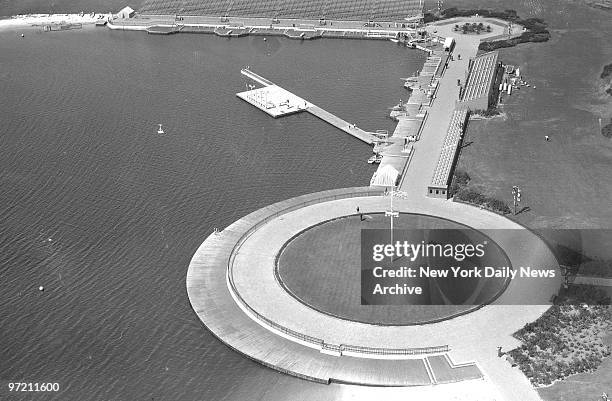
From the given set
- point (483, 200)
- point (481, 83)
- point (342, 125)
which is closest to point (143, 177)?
point (342, 125)

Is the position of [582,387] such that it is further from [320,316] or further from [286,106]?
[286,106]

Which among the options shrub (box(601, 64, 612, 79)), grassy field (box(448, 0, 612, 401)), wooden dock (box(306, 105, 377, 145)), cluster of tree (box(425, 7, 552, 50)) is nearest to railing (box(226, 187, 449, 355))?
grassy field (box(448, 0, 612, 401))

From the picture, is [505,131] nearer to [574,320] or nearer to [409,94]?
[409,94]

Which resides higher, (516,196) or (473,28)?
(473,28)

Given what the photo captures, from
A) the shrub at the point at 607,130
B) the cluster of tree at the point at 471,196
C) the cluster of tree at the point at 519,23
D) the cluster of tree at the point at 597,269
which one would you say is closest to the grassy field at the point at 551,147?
the shrub at the point at 607,130

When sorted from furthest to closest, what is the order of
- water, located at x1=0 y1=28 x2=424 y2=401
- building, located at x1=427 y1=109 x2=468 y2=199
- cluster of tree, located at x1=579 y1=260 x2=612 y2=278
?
building, located at x1=427 y1=109 x2=468 y2=199, cluster of tree, located at x1=579 y1=260 x2=612 y2=278, water, located at x1=0 y1=28 x2=424 y2=401

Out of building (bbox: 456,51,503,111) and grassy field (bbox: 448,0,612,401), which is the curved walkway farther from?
building (bbox: 456,51,503,111)

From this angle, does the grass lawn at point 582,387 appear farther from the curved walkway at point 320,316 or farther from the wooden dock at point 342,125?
the wooden dock at point 342,125
